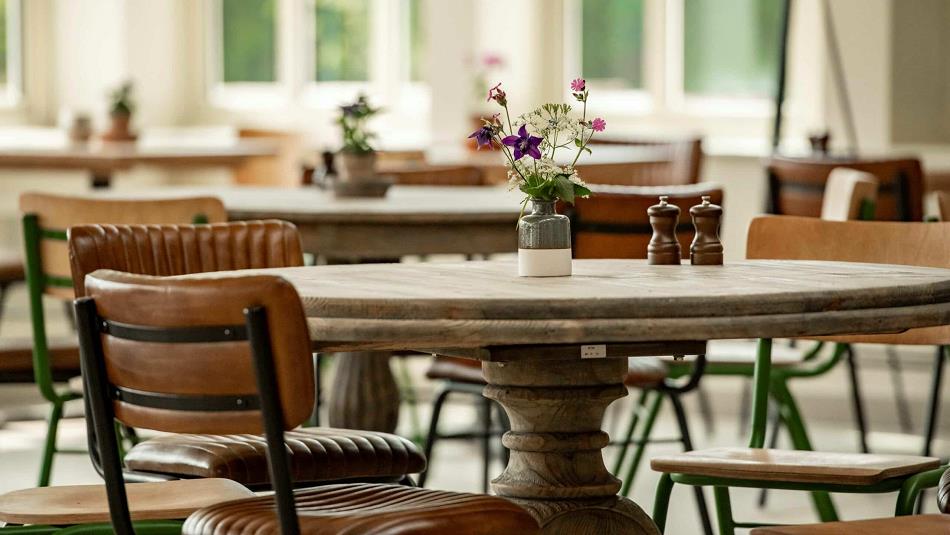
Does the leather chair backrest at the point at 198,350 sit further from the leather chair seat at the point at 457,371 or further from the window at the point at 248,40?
the window at the point at 248,40

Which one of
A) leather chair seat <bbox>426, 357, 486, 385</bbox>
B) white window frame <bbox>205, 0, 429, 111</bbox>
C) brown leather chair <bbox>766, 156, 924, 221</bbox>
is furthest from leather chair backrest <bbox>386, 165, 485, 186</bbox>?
white window frame <bbox>205, 0, 429, 111</bbox>

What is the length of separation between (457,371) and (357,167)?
78cm

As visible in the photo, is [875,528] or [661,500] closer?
[875,528]

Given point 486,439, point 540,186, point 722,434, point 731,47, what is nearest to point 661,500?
point 540,186

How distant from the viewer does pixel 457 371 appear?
12.8ft

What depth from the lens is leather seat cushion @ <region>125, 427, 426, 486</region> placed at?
2.69 m

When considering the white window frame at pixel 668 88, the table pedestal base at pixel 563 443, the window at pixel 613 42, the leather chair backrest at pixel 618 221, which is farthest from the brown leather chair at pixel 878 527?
the window at pixel 613 42

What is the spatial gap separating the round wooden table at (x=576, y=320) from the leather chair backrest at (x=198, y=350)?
0.19 meters

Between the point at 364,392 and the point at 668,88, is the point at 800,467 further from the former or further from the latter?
the point at 668,88

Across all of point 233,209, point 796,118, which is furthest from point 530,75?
point 233,209

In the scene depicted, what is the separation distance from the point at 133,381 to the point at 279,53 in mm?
7063

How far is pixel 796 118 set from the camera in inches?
272

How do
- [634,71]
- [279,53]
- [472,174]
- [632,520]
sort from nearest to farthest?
[632,520]
[472,174]
[634,71]
[279,53]

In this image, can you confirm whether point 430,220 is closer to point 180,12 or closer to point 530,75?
point 530,75
